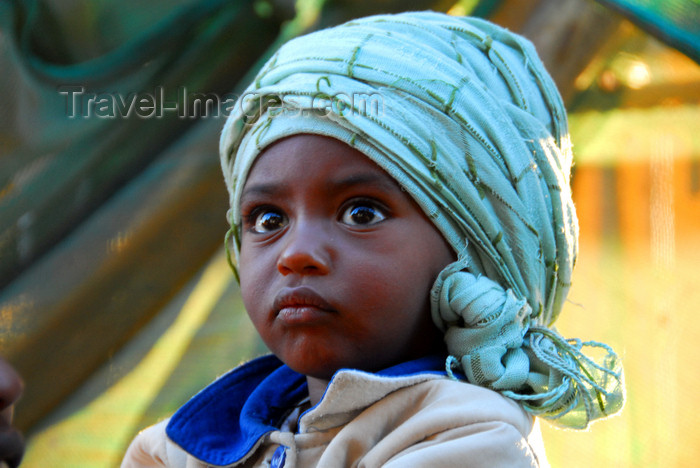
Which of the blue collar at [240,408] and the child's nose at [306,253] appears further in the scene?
the blue collar at [240,408]

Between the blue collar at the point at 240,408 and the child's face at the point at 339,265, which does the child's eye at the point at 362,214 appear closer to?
the child's face at the point at 339,265

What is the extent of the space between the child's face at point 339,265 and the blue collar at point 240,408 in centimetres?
6

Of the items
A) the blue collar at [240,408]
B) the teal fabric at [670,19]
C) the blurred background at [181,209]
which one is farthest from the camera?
the blurred background at [181,209]

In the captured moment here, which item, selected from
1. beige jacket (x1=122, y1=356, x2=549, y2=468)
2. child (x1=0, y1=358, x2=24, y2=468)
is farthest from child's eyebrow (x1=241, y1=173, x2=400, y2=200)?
child (x1=0, y1=358, x2=24, y2=468)

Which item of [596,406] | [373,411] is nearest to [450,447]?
[373,411]

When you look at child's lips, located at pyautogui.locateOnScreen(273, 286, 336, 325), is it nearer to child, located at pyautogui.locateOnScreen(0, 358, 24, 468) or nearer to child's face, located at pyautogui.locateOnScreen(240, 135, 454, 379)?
child's face, located at pyautogui.locateOnScreen(240, 135, 454, 379)

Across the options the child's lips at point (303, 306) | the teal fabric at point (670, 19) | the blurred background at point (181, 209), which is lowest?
the blurred background at point (181, 209)

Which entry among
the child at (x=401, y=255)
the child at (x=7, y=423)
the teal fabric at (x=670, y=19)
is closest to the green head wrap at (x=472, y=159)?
the child at (x=401, y=255)

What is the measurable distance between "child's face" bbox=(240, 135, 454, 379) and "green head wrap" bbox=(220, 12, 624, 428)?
0.03 meters

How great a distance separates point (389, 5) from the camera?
1818 mm

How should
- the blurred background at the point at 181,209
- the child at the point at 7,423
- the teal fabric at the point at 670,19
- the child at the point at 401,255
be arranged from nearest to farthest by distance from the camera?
the child at the point at 7,423, the child at the point at 401,255, the teal fabric at the point at 670,19, the blurred background at the point at 181,209

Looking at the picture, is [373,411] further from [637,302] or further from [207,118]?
[207,118]

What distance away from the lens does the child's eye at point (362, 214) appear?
3.65 feet

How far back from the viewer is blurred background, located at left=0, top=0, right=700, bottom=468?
5.48ft
